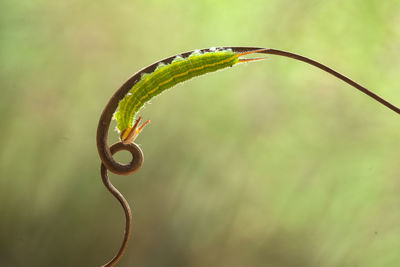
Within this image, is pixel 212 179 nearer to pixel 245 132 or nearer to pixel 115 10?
pixel 245 132

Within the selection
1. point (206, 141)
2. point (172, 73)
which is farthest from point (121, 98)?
point (206, 141)

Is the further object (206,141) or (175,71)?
(206,141)

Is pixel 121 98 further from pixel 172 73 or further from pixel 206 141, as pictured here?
pixel 206 141

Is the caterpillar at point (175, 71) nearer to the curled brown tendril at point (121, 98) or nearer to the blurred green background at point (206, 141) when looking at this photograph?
the curled brown tendril at point (121, 98)

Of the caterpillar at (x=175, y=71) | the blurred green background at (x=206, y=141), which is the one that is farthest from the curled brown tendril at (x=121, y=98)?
the blurred green background at (x=206, y=141)

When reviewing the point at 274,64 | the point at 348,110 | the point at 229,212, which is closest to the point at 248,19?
the point at 274,64

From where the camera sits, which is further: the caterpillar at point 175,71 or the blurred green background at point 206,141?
the blurred green background at point 206,141

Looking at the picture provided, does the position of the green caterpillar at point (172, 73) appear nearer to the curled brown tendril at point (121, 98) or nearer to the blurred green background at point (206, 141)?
the curled brown tendril at point (121, 98)
